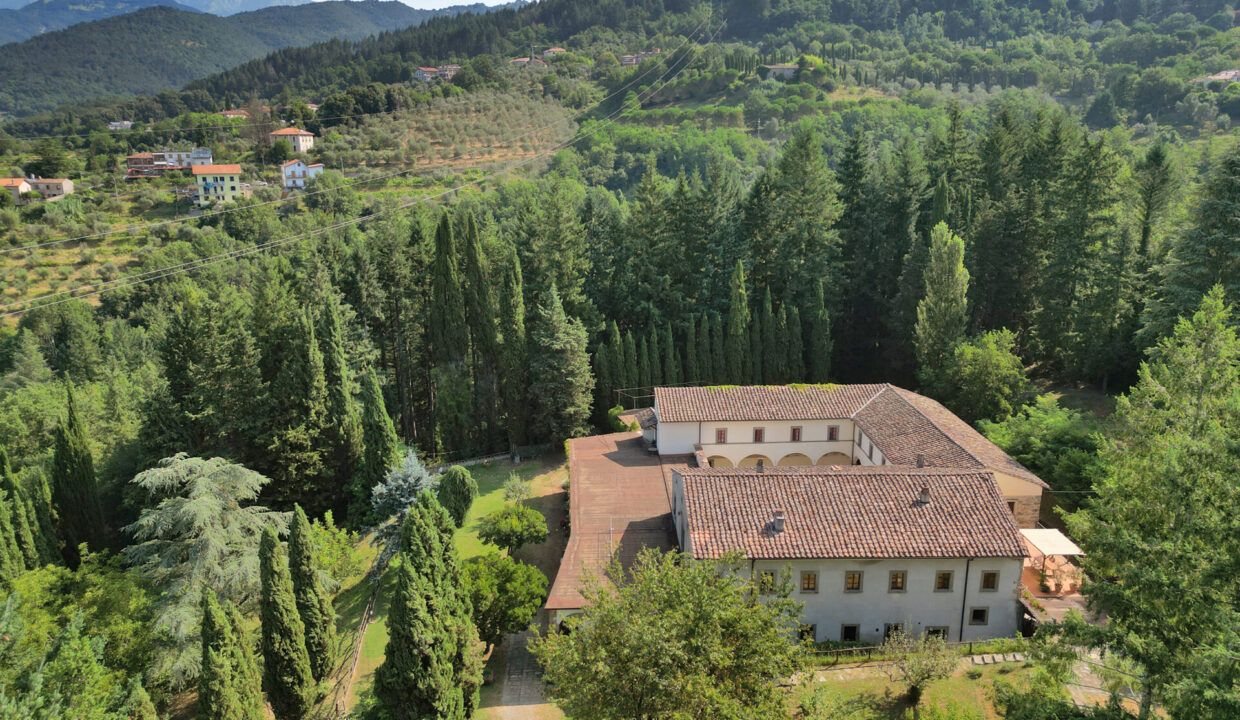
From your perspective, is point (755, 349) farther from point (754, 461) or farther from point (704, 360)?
point (754, 461)

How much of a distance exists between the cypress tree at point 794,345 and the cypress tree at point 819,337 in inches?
30.8

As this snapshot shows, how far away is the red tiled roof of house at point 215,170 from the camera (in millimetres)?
84688

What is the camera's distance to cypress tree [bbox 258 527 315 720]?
2159 cm

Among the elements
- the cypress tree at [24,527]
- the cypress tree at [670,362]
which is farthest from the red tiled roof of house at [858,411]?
the cypress tree at [24,527]

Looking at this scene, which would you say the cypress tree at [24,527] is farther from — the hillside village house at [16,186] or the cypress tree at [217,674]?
the hillside village house at [16,186]

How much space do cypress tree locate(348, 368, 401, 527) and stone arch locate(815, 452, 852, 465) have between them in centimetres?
2038

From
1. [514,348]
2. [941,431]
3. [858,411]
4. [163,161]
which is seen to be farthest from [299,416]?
[163,161]

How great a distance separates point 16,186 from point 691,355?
86.8m

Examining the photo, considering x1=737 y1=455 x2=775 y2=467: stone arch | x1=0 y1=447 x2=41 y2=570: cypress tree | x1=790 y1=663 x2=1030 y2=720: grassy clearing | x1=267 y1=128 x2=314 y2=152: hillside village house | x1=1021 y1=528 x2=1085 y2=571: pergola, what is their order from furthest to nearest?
1. x1=267 y1=128 x2=314 y2=152: hillside village house
2. x1=737 y1=455 x2=775 y2=467: stone arch
3. x1=0 y1=447 x2=41 y2=570: cypress tree
4. x1=1021 y1=528 x2=1085 y2=571: pergola
5. x1=790 y1=663 x2=1030 y2=720: grassy clearing

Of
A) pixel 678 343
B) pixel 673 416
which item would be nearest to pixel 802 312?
pixel 678 343

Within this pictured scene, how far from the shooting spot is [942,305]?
40.8 meters

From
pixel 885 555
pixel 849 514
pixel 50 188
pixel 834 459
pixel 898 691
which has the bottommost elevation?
pixel 834 459

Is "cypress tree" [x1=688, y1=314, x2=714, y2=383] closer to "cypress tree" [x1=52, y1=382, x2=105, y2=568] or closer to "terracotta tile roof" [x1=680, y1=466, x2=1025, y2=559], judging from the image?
"terracotta tile roof" [x1=680, y1=466, x2=1025, y2=559]

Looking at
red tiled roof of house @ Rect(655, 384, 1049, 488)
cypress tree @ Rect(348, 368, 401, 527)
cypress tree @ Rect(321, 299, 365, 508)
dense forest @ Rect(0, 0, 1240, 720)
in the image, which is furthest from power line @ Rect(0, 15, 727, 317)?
red tiled roof of house @ Rect(655, 384, 1049, 488)
